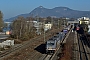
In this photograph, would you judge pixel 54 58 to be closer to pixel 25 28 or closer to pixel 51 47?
pixel 51 47

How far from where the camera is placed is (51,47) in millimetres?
31797

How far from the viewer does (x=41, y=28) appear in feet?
276

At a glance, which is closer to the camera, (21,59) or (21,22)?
(21,59)

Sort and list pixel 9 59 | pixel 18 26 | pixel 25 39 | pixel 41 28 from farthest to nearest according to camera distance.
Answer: pixel 41 28, pixel 18 26, pixel 25 39, pixel 9 59

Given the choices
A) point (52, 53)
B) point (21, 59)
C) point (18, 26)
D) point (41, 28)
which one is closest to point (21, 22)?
point (18, 26)

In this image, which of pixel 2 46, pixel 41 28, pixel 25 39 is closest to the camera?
pixel 2 46

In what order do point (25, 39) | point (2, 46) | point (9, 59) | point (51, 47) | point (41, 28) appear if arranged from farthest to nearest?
point (41, 28)
point (25, 39)
point (2, 46)
point (51, 47)
point (9, 59)

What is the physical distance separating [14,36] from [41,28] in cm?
2282

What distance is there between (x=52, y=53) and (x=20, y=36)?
2901 cm

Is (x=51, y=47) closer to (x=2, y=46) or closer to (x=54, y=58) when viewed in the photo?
(x=54, y=58)

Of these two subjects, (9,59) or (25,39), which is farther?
(25,39)

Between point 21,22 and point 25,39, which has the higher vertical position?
point 21,22

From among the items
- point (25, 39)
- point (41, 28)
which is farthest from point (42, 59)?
point (41, 28)

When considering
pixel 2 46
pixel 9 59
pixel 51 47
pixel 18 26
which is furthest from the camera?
pixel 18 26
